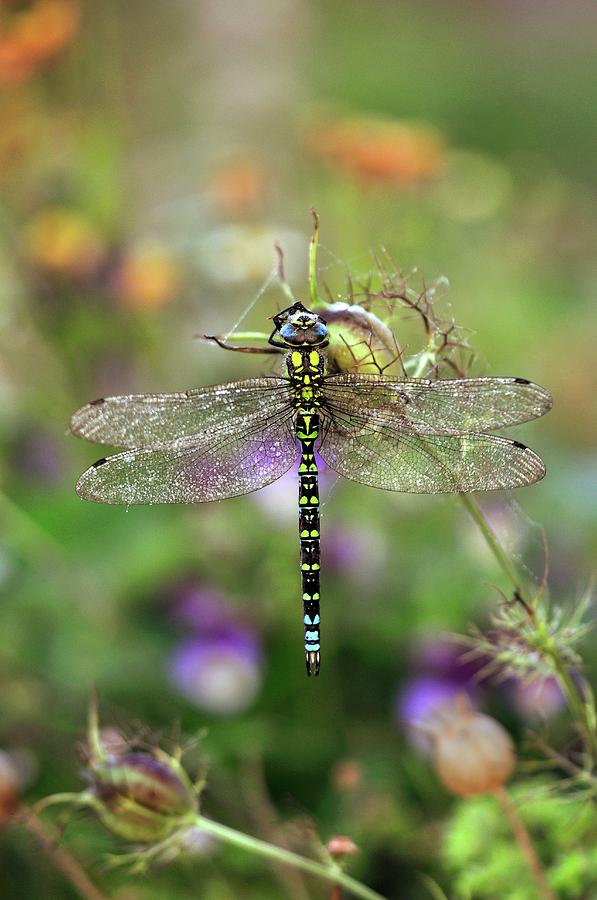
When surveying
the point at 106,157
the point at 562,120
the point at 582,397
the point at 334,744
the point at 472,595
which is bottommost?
the point at 334,744

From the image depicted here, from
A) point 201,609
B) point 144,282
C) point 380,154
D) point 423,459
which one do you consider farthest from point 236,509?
point 423,459

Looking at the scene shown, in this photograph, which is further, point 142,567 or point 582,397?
point 582,397

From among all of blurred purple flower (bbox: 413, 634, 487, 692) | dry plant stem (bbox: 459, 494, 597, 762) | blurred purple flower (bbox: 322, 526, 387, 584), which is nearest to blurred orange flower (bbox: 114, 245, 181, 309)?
blurred purple flower (bbox: 322, 526, 387, 584)

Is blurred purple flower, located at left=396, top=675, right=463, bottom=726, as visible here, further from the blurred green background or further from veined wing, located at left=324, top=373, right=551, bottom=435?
veined wing, located at left=324, top=373, right=551, bottom=435

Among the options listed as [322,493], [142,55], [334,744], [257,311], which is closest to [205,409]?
[322,493]

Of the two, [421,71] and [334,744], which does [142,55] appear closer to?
[334,744]

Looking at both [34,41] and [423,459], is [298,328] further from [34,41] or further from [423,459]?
[34,41]

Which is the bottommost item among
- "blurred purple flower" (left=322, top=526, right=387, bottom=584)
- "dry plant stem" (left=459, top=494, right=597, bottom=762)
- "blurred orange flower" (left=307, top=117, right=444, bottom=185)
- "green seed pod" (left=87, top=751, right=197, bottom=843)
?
"green seed pod" (left=87, top=751, right=197, bottom=843)
